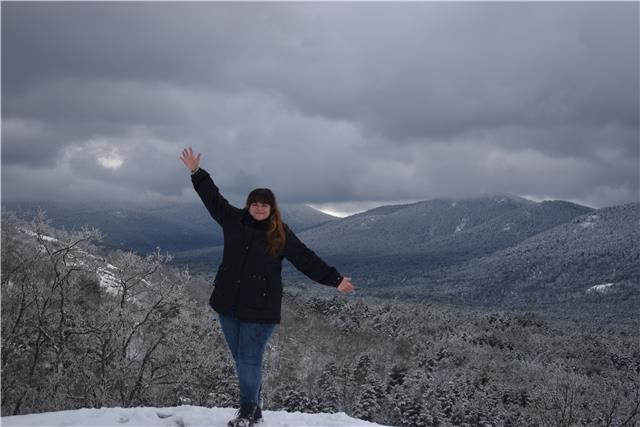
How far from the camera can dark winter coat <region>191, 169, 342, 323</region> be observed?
6922 mm

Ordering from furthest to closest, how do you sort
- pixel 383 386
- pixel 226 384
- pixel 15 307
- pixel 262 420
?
pixel 383 386, pixel 226 384, pixel 15 307, pixel 262 420

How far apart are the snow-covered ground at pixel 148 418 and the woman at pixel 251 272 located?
60 centimetres

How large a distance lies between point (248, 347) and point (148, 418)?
1.88 meters

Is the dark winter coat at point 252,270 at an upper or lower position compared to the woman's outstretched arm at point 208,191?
lower

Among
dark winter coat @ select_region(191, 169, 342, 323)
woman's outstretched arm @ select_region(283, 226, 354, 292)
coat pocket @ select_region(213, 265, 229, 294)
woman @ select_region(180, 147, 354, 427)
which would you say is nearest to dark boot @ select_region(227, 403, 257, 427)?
woman @ select_region(180, 147, 354, 427)

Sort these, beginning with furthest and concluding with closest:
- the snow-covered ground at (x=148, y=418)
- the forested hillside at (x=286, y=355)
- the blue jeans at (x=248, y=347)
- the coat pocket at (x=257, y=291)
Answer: the forested hillside at (x=286, y=355), the snow-covered ground at (x=148, y=418), the blue jeans at (x=248, y=347), the coat pocket at (x=257, y=291)

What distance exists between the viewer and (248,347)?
23.2 feet

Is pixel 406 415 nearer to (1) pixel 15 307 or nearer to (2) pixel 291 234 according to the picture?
(1) pixel 15 307

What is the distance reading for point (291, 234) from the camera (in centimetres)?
715

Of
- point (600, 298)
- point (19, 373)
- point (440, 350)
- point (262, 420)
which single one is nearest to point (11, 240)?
point (19, 373)

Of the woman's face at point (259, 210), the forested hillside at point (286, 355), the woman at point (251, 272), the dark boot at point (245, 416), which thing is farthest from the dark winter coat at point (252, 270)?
the forested hillside at point (286, 355)

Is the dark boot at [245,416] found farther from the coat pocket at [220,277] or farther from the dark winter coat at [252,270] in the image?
the coat pocket at [220,277]

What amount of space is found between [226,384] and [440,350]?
30.8m

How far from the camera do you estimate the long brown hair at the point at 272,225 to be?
696 centimetres
